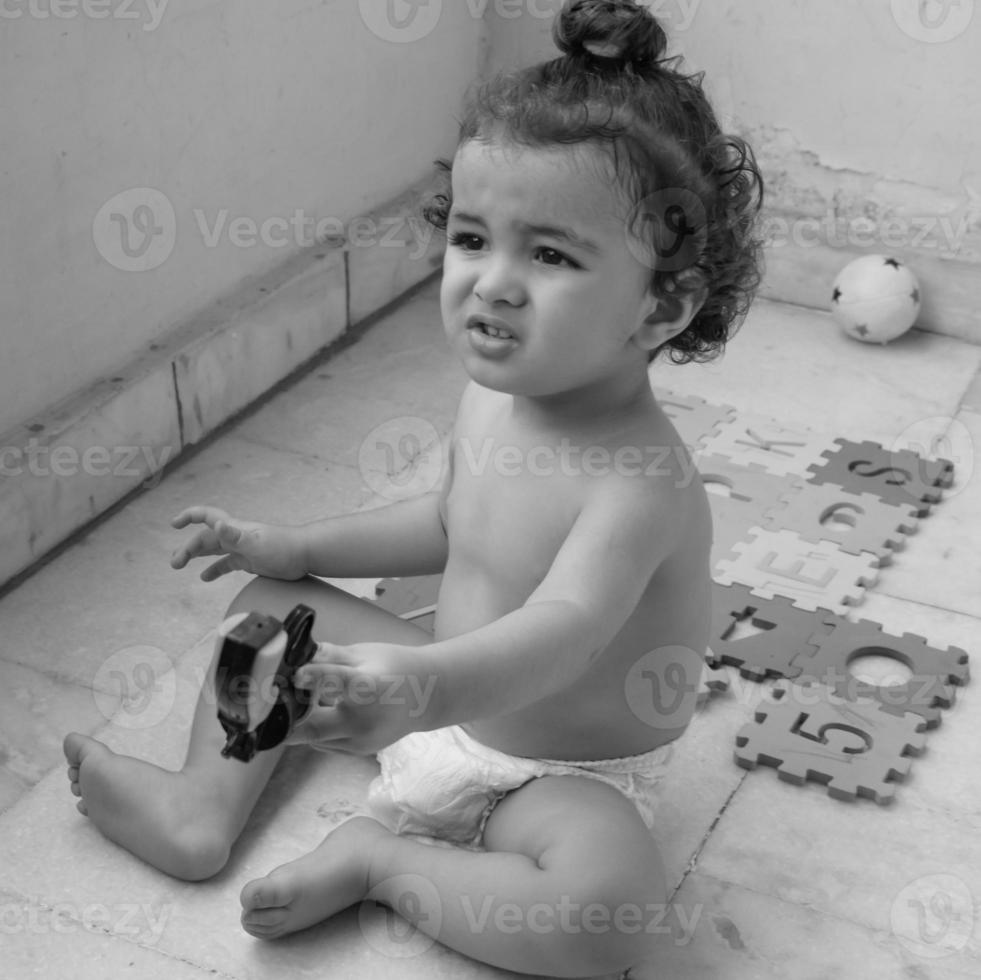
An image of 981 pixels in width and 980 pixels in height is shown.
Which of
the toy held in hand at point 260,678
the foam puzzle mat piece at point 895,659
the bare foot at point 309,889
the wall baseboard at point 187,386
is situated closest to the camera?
the toy held in hand at point 260,678

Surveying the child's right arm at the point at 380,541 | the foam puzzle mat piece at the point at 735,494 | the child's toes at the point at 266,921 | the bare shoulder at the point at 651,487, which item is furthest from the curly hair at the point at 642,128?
the foam puzzle mat piece at the point at 735,494

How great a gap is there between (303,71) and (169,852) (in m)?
1.12

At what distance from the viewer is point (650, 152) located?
1016 millimetres

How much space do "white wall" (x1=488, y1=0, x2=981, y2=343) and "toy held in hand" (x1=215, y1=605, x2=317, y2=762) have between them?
5.24ft

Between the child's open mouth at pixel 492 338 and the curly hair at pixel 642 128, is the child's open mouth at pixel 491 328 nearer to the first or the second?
the child's open mouth at pixel 492 338

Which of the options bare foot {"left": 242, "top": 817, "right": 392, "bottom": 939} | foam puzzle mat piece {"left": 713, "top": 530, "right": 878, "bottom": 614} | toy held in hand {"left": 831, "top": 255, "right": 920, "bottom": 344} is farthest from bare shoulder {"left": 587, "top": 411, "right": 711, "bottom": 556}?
toy held in hand {"left": 831, "top": 255, "right": 920, "bottom": 344}

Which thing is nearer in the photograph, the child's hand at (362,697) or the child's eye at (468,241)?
the child's hand at (362,697)

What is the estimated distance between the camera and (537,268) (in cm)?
102

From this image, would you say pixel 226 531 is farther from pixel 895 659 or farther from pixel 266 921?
pixel 895 659

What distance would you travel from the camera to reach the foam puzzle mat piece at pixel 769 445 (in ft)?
6.07

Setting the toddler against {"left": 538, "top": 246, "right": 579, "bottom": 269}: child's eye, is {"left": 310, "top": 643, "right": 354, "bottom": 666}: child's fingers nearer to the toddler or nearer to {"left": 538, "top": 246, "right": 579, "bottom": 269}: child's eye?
the toddler

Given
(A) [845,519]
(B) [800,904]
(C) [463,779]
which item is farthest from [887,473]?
(C) [463,779]

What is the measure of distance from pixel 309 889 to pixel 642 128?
0.59m

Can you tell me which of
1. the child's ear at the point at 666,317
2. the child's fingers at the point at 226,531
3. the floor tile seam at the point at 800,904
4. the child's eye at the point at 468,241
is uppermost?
the child's eye at the point at 468,241
